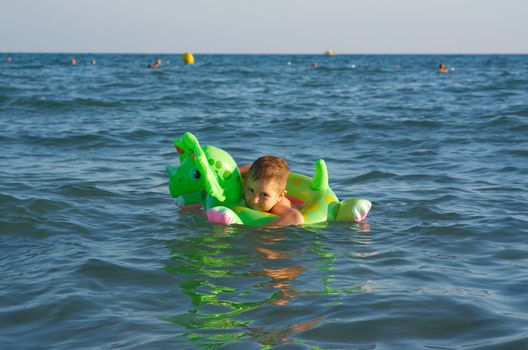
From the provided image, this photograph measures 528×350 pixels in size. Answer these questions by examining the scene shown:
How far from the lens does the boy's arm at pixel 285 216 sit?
5.79 meters

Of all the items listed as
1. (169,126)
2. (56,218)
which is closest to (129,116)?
(169,126)

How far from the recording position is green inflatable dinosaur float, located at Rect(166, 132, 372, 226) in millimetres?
5837

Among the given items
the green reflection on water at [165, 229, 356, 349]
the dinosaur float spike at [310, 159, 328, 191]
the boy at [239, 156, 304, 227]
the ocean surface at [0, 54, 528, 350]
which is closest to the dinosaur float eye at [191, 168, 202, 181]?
the ocean surface at [0, 54, 528, 350]

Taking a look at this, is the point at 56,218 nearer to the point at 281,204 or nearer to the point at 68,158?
the point at 281,204

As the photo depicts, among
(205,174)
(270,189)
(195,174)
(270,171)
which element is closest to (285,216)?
A: (270,189)

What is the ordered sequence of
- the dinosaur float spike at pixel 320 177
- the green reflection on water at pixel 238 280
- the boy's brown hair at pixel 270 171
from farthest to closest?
the dinosaur float spike at pixel 320 177
the boy's brown hair at pixel 270 171
the green reflection on water at pixel 238 280

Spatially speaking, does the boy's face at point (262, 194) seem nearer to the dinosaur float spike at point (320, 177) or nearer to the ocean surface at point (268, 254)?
the ocean surface at point (268, 254)

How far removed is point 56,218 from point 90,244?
93 centimetres

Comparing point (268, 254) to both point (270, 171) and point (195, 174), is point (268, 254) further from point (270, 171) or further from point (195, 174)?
point (195, 174)

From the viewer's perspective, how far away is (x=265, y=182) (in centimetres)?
580

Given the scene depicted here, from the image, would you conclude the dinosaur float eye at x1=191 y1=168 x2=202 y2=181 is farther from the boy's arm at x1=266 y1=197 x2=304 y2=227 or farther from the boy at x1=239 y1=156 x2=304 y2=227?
the boy's arm at x1=266 y1=197 x2=304 y2=227

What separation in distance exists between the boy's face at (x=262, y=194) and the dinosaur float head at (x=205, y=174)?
0.16 meters

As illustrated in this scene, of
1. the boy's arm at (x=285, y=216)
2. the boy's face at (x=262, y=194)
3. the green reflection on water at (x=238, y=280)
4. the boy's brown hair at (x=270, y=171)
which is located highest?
the boy's brown hair at (x=270, y=171)

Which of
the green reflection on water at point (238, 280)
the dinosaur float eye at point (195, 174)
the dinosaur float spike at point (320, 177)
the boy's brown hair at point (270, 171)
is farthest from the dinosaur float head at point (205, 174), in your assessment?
the dinosaur float spike at point (320, 177)
